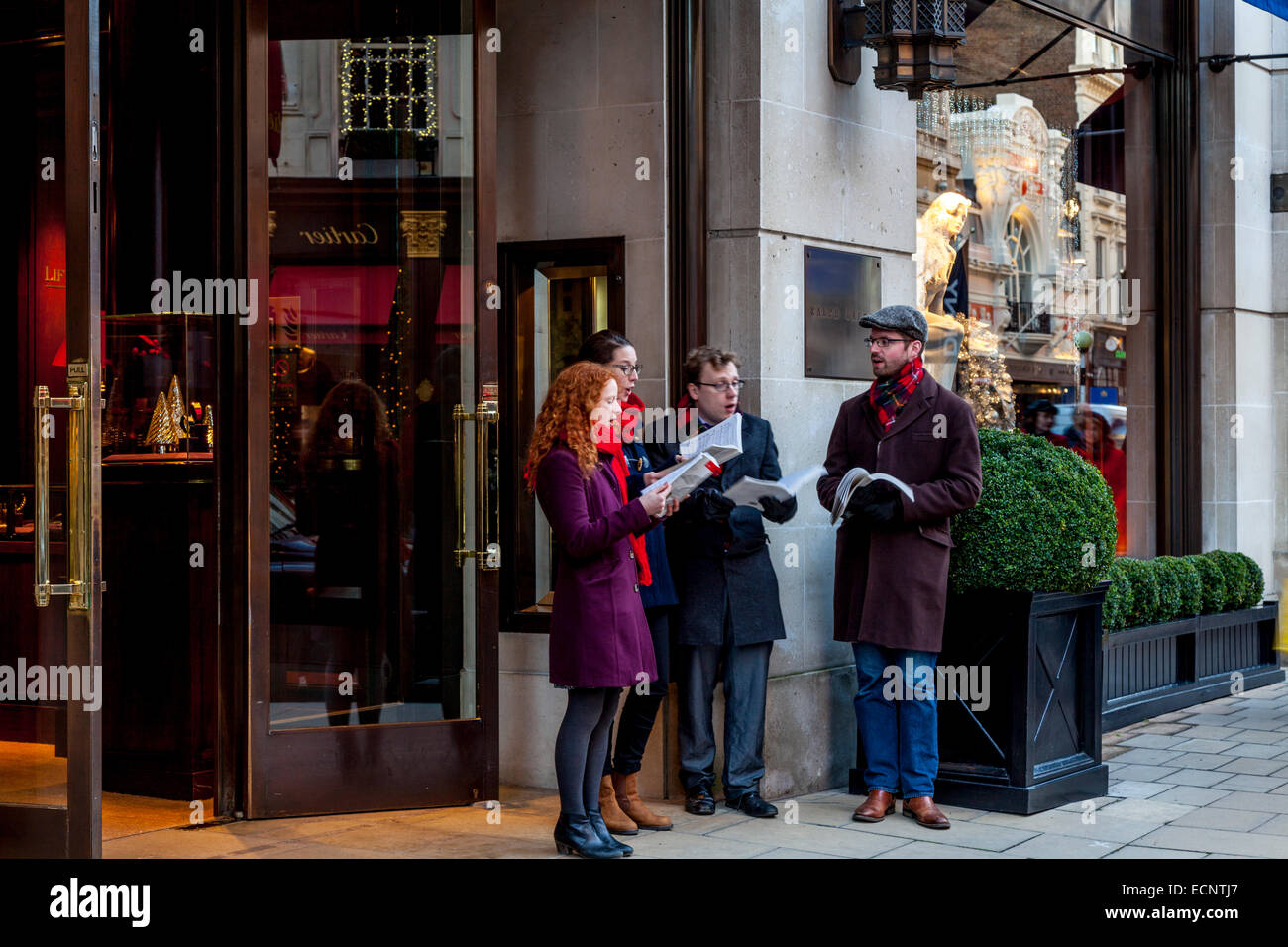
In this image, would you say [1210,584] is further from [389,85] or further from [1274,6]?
[389,85]

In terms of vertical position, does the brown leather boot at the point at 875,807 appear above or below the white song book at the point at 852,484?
below

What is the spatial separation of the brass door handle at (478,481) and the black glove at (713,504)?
0.98m

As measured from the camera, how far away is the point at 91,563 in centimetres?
509

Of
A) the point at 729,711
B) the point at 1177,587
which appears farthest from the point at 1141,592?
the point at 729,711

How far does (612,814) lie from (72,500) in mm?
2521

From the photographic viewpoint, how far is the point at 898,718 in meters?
6.79

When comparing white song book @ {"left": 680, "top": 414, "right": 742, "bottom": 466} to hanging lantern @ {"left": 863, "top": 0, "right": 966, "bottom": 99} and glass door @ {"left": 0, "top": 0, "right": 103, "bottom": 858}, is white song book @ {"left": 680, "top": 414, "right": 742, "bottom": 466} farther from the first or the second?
hanging lantern @ {"left": 863, "top": 0, "right": 966, "bottom": 99}

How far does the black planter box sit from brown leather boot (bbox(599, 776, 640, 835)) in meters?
1.50

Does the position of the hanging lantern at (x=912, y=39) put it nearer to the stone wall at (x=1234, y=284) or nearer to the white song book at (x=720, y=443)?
the white song book at (x=720, y=443)

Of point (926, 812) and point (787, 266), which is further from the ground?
point (787, 266)

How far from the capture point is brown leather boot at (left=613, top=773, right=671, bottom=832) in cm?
647

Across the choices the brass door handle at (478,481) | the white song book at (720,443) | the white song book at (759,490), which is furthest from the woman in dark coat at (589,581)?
the brass door handle at (478,481)

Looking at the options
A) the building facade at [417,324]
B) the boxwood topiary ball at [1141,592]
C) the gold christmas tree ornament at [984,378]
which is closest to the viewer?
the building facade at [417,324]

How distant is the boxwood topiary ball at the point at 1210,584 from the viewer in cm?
1030
